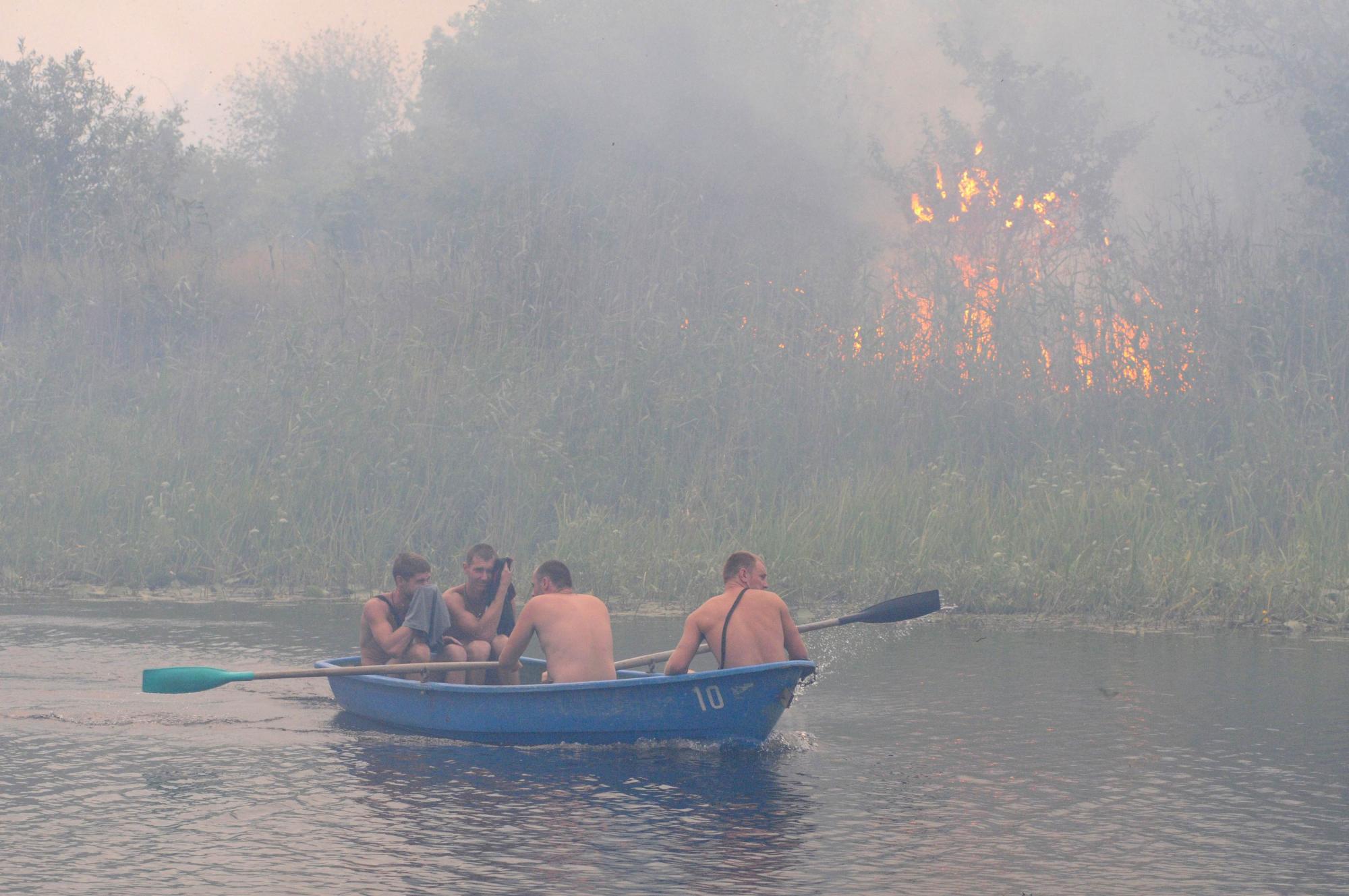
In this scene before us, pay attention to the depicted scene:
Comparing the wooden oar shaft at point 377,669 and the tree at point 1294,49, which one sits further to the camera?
the tree at point 1294,49

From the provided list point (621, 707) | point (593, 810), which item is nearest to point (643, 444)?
point (621, 707)

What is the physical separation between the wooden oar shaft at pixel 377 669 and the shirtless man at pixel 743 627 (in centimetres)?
152

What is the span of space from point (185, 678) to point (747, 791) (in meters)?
3.89

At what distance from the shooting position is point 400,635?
36.7 ft

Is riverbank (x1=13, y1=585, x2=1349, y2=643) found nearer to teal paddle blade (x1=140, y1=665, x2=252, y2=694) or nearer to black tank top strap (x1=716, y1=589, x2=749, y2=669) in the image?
black tank top strap (x1=716, y1=589, x2=749, y2=669)

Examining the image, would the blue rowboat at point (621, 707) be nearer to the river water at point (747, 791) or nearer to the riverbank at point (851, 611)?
the river water at point (747, 791)

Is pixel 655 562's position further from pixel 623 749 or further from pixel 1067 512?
pixel 623 749

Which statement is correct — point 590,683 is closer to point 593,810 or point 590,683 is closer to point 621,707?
point 621,707

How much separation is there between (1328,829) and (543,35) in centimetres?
3134

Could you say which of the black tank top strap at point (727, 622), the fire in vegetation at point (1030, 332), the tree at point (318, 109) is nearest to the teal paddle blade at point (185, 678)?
the black tank top strap at point (727, 622)

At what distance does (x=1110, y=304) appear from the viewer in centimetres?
2056

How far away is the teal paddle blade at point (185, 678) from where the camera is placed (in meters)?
10.6

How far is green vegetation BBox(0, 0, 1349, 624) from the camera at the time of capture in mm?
17172

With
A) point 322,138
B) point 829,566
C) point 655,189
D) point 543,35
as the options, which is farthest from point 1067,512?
point 322,138
